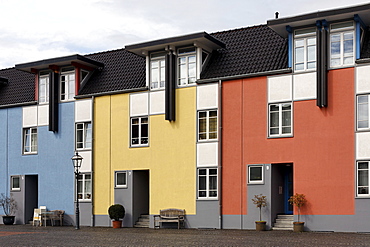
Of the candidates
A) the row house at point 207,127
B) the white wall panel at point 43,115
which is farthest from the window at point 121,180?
the white wall panel at point 43,115

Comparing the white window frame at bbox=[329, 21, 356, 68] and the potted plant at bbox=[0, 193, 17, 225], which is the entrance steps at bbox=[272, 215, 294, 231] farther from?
the potted plant at bbox=[0, 193, 17, 225]

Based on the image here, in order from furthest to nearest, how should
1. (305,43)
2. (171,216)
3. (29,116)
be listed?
(29,116)
(171,216)
(305,43)

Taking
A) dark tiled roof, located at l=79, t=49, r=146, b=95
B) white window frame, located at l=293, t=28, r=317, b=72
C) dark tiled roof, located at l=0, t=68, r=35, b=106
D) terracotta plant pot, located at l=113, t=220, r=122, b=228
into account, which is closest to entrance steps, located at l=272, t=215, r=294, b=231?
white window frame, located at l=293, t=28, r=317, b=72

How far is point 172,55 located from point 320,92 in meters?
8.06

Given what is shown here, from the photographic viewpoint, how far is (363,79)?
25.2 m

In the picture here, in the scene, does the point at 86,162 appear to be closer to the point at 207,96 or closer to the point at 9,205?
the point at 9,205

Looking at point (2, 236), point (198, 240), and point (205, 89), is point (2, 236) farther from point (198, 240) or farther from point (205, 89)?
point (205, 89)

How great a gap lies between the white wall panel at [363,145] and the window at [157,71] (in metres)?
10.5

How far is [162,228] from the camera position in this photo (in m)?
29.6

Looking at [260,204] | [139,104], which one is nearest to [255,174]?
[260,204]

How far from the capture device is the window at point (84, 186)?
108ft

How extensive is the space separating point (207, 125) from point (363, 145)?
767 centimetres

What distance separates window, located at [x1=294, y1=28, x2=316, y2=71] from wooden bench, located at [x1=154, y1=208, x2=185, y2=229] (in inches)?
354

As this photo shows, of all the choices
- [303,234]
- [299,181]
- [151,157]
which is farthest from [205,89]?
[303,234]
